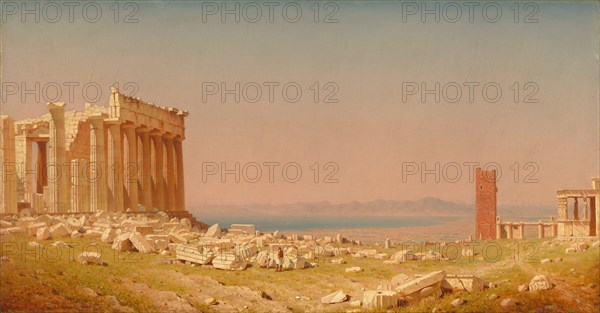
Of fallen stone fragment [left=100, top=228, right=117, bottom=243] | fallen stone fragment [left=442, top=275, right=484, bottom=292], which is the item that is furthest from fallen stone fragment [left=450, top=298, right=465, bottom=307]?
fallen stone fragment [left=100, top=228, right=117, bottom=243]

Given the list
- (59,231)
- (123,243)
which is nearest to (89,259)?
(123,243)

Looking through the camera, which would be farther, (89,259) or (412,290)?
(89,259)

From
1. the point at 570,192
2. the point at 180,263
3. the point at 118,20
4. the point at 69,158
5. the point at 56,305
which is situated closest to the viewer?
the point at 56,305

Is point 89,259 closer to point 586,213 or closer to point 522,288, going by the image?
point 522,288

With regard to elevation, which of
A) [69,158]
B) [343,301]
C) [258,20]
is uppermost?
[258,20]

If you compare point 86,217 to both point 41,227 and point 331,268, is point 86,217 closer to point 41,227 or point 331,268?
point 41,227

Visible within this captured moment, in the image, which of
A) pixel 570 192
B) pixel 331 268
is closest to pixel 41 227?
pixel 331 268

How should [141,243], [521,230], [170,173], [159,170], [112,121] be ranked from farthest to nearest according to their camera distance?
[521,230] < [170,173] < [159,170] < [112,121] < [141,243]

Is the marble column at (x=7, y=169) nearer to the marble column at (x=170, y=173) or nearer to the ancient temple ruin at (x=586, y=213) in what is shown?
the marble column at (x=170, y=173)
